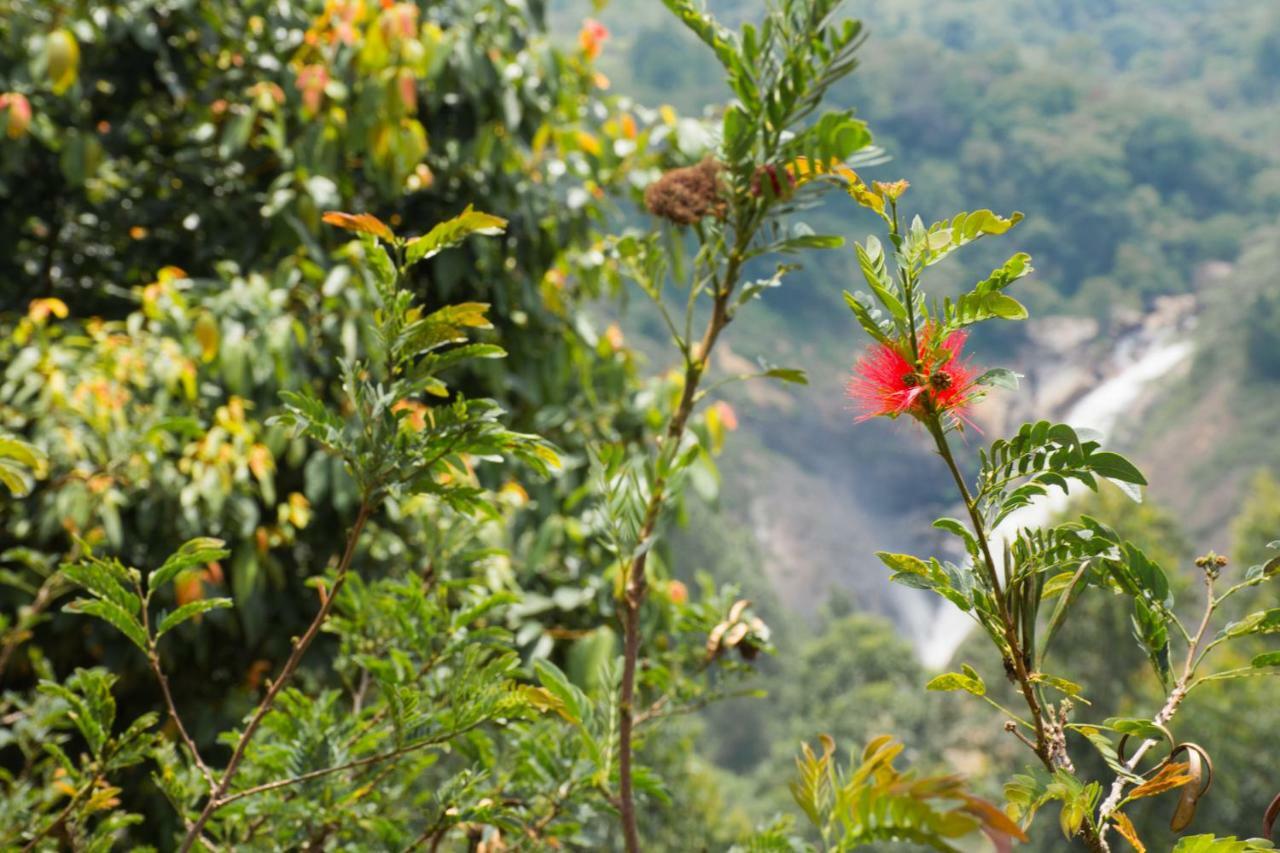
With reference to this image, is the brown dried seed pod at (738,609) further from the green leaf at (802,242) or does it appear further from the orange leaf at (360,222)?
the orange leaf at (360,222)

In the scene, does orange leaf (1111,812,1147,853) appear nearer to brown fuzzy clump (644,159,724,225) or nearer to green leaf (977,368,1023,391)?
green leaf (977,368,1023,391)

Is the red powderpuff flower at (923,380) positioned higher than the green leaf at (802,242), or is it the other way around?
the green leaf at (802,242)

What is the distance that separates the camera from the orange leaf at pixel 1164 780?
1.19 feet

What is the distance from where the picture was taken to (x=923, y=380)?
0.38 metres

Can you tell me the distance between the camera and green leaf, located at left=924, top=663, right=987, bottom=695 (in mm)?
376

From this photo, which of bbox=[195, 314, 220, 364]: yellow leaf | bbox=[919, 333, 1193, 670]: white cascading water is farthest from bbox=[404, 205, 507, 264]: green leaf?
bbox=[919, 333, 1193, 670]: white cascading water

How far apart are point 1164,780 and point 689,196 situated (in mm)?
367

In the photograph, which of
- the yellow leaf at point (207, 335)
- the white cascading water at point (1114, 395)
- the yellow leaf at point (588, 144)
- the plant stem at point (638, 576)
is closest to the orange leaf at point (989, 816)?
the plant stem at point (638, 576)

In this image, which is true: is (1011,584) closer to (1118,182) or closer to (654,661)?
(654,661)

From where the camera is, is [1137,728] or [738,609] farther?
[738,609]

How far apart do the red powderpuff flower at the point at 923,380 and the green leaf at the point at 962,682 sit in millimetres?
91

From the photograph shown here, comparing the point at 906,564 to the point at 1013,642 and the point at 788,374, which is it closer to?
the point at 1013,642

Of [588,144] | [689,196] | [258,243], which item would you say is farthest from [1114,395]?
[689,196]

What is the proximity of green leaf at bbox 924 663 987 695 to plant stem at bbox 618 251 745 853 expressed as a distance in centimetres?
16
